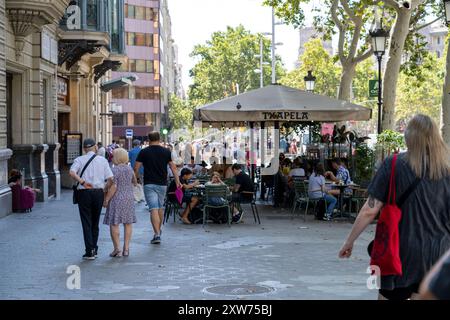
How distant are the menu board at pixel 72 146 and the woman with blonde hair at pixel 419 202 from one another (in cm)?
2331

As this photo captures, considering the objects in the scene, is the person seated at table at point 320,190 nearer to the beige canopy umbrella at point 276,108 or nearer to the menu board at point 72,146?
the beige canopy umbrella at point 276,108

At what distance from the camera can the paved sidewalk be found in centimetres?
900

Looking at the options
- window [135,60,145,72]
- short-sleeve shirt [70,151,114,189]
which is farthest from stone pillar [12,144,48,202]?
window [135,60,145,72]

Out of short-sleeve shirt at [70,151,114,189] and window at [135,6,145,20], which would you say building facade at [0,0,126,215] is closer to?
short-sleeve shirt at [70,151,114,189]

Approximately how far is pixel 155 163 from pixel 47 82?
12.2m

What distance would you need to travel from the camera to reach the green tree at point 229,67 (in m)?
99.1

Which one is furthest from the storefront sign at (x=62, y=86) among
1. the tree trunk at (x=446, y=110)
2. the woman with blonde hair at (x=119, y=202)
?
the woman with blonde hair at (x=119, y=202)

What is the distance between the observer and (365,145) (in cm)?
1986

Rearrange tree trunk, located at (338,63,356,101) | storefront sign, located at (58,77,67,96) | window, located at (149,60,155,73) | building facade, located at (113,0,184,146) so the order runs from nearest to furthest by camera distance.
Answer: storefront sign, located at (58,77,67,96)
tree trunk, located at (338,63,356,101)
building facade, located at (113,0,184,146)
window, located at (149,60,155,73)

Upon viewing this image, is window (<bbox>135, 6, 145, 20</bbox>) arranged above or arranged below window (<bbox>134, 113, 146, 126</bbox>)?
above

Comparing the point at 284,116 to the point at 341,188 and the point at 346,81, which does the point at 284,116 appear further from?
the point at 346,81

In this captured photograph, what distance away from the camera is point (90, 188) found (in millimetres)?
11578

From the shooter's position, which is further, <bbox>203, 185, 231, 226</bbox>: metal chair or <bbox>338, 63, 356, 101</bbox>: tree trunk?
<bbox>338, 63, 356, 101</bbox>: tree trunk

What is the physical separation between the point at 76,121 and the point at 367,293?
22.8 metres
